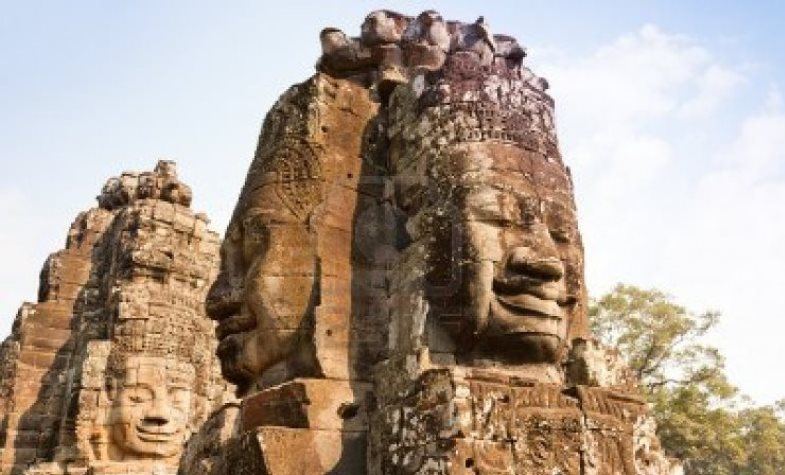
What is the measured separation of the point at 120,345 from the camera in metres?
12.6

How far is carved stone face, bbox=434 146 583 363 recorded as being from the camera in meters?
4.36

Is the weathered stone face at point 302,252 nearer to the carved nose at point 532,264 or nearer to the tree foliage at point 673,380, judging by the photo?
the carved nose at point 532,264

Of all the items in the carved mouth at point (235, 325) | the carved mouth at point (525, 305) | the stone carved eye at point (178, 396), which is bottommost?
the carved mouth at point (525, 305)

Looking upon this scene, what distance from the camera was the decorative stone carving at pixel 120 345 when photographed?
12.0 m

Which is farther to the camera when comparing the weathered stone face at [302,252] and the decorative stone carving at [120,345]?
the decorative stone carving at [120,345]

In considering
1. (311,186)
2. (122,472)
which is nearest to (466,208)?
(311,186)

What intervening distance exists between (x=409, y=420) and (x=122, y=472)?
8617 millimetres

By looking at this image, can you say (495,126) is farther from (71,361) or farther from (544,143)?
(71,361)

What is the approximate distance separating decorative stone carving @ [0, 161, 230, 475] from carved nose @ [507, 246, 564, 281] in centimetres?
840

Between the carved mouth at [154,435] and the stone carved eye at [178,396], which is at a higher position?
the stone carved eye at [178,396]

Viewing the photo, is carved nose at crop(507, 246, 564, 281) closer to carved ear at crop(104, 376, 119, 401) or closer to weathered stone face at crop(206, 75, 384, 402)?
weathered stone face at crop(206, 75, 384, 402)

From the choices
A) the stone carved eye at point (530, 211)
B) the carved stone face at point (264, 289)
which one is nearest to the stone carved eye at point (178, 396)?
the carved stone face at point (264, 289)

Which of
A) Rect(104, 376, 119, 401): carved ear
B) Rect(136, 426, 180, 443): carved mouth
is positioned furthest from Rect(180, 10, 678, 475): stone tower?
Rect(104, 376, 119, 401): carved ear

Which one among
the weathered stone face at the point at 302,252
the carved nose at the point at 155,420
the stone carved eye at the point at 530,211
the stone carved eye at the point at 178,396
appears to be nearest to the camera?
the stone carved eye at the point at 530,211
